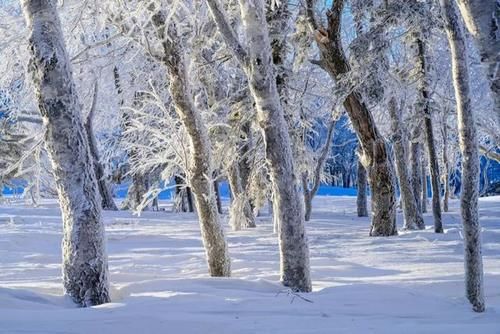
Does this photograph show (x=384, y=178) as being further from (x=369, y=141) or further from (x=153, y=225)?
(x=153, y=225)

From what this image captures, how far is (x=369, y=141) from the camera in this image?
11.9 meters

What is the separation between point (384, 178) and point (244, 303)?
828cm

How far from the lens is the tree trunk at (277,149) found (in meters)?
5.81

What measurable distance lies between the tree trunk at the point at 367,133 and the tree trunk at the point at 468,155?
654cm

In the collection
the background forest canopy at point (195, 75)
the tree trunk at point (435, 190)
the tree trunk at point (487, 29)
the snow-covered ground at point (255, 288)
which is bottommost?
the snow-covered ground at point (255, 288)

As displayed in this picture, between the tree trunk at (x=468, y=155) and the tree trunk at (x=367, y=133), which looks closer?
the tree trunk at (x=468, y=155)

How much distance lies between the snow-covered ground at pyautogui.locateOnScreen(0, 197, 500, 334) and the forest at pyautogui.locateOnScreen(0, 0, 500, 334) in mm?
30

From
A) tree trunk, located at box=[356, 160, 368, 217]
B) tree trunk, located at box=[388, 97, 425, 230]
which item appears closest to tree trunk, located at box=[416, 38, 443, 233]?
tree trunk, located at box=[388, 97, 425, 230]

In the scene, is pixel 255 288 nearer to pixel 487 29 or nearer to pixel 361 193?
pixel 487 29

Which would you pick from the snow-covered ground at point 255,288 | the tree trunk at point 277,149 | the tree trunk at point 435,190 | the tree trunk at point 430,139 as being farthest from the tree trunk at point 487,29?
the tree trunk at point 435,190

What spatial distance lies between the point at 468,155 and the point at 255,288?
2561 millimetres

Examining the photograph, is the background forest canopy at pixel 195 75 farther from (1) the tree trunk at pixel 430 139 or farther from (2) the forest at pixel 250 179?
(1) the tree trunk at pixel 430 139

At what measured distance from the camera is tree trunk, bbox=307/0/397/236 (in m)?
11.5

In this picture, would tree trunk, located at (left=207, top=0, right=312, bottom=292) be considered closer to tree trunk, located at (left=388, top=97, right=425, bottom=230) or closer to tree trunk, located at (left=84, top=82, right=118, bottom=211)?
tree trunk, located at (left=388, top=97, right=425, bottom=230)
